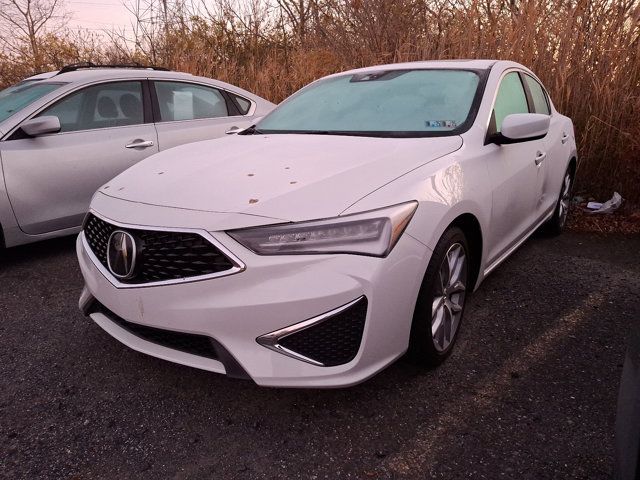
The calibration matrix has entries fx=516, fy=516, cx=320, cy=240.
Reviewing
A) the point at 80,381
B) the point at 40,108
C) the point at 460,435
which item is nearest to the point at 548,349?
the point at 460,435

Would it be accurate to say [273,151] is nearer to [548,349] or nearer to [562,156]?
[548,349]

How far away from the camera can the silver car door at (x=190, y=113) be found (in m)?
4.47

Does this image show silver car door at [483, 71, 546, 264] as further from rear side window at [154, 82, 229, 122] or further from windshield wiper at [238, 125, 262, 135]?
rear side window at [154, 82, 229, 122]

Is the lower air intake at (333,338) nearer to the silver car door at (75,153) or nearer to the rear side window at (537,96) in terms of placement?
the rear side window at (537,96)

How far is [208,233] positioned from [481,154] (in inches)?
57.2

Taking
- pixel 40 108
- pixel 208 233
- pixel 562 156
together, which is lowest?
pixel 562 156

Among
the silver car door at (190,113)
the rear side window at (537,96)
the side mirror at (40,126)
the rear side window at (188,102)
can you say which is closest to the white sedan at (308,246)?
the rear side window at (537,96)

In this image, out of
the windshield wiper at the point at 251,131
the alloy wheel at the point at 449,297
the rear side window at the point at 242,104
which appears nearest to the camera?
the alloy wheel at the point at 449,297

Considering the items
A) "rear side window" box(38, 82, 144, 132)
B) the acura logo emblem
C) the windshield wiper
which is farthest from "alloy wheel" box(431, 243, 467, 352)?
"rear side window" box(38, 82, 144, 132)

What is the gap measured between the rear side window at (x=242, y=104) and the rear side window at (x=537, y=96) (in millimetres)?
2646

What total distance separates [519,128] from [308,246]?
143 centimetres

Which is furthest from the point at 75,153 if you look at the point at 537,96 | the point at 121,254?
the point at 537,96

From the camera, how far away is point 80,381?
2.36 metres

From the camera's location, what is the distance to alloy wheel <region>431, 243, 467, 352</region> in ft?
7.44
